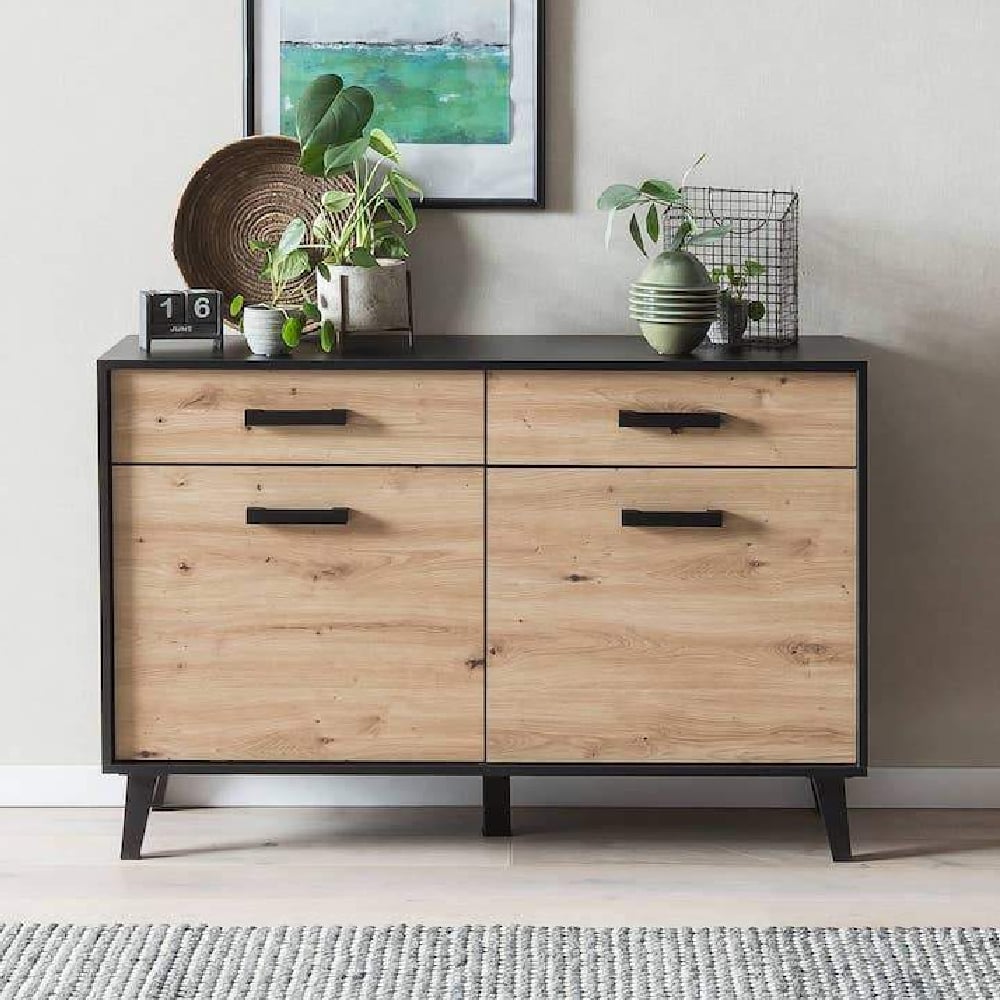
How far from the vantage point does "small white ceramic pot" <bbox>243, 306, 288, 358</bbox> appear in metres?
2.57

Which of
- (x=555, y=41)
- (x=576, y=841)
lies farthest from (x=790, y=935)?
(x=555, y=41)

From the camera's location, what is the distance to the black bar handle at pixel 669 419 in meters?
2.51

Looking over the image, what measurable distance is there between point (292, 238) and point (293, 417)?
386 millimetres

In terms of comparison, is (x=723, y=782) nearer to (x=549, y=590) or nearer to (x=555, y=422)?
(x=549, y=590)

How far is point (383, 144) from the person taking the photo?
2787 mm

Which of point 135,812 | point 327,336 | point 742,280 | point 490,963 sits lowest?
point 490,963

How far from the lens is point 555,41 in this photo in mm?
2842

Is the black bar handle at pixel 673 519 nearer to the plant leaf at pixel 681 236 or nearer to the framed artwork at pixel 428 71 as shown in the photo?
the plant leaf at pixel 681 236

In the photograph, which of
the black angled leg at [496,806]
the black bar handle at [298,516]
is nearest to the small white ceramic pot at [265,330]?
the black bar handle at [298,516]

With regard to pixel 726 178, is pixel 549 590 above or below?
below

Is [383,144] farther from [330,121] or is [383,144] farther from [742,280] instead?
[742,280]

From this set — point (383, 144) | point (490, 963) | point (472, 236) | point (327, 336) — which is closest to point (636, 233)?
point (472, 236)

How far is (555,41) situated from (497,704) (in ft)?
3.97

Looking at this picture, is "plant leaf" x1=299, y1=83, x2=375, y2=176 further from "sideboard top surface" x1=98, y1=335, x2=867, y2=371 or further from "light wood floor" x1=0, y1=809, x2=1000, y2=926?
"light wood floor" x1=0, y1=809, x2=1000, y2=926
